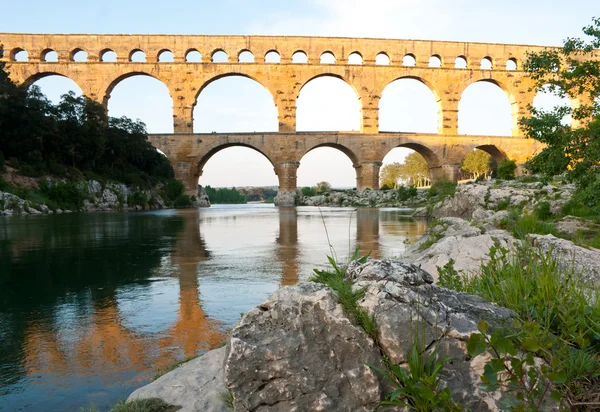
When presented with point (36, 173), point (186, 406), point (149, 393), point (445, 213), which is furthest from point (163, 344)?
point (36, 173)

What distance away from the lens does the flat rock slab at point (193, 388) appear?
6.08ft

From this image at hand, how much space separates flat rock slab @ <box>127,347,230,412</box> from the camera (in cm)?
185

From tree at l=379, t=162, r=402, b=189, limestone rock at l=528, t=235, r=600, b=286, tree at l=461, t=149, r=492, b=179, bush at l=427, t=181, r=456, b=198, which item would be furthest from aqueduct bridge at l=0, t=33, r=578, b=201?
tree at l=379, t=162, r=402, b=189

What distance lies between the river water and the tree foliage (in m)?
18.0

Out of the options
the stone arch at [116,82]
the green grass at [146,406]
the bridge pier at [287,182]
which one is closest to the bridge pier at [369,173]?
the bridge pier at [287,182]

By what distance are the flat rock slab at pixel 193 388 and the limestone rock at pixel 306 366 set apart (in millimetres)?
315

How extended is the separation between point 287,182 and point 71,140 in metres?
15.3

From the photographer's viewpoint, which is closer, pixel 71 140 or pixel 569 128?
pixel 569 128

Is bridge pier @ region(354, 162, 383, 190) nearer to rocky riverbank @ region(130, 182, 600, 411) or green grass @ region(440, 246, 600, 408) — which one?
green grass @ region(440, 246, 600, 408)

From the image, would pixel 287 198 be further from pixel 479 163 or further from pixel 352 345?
pixel 352 345

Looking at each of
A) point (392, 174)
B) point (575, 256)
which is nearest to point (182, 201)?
point (575, 256)

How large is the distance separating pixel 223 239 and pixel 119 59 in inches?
1170

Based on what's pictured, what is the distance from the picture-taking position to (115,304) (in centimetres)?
408

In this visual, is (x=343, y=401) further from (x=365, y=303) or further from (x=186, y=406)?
(x=186, y=406)
